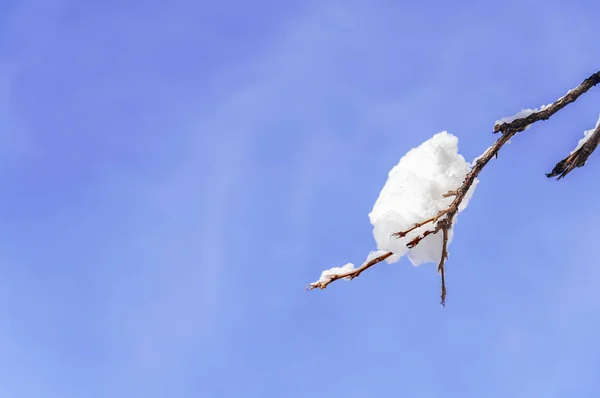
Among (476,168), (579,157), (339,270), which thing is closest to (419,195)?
(476,168)

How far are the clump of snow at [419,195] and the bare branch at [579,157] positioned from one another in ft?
1.96

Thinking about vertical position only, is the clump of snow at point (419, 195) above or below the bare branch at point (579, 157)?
above

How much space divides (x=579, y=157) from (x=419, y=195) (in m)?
1.01

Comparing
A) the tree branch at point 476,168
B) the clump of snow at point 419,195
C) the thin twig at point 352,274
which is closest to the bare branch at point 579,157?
the tree branch at point 476,168

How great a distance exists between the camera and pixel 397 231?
3.21 meters

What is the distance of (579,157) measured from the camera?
10.6 ft

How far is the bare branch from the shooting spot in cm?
320

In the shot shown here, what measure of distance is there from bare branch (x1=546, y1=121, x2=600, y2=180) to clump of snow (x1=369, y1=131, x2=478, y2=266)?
23.5 inches

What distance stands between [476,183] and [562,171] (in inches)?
25.6

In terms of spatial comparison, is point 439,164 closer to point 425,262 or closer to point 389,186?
point 389,186

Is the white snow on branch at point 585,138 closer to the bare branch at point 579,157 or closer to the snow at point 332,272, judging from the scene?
the bare branch at point 579,157

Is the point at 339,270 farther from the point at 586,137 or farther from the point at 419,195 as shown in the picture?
the point at 586,137

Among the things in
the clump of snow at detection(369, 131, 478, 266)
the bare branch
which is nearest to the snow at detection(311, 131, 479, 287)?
the clump of snow at detection(369, 131, 478, 266)

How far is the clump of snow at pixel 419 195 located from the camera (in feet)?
10.4
